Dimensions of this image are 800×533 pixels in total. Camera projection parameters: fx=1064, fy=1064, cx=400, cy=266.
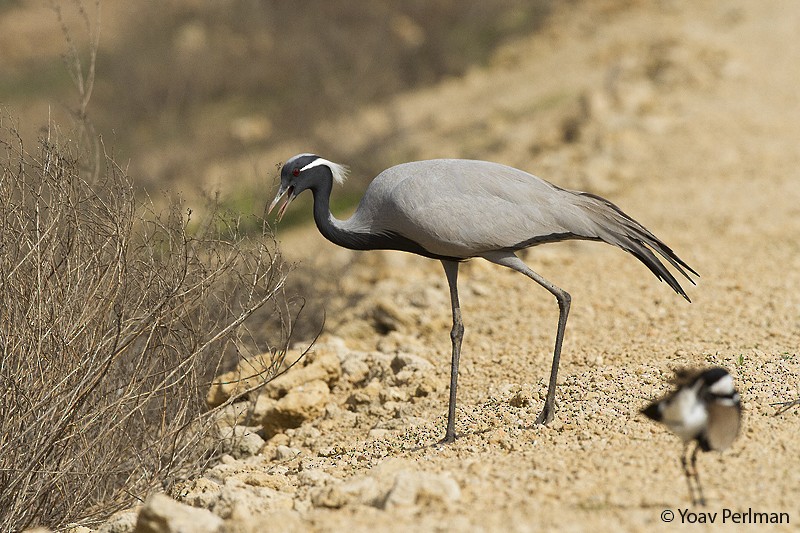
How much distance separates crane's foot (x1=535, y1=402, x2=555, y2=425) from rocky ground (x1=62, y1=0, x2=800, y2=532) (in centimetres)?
12

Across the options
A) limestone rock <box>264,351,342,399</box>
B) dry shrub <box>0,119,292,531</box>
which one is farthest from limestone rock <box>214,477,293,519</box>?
limestone rock <box>264,351,342,399</box>

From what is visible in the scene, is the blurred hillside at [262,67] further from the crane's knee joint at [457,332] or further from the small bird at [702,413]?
the small bird at [702,413]

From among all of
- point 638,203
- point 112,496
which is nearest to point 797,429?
point 112,496

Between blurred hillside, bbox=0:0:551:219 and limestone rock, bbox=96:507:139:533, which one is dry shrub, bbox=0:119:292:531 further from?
blurred hillside, bbox=0:0:551:219

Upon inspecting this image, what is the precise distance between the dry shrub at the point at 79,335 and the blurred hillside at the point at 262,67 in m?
11.5

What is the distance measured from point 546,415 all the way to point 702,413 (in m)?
1.53

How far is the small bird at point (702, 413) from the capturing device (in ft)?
14.1

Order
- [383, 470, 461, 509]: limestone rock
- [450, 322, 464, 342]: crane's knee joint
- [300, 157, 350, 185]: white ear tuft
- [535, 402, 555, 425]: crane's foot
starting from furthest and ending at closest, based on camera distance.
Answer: [300, 157, 350, 185]: white ear tuft < [450, 322, 464, 342]: crane's knee joint < [535, 402, 555, 425]: crane's foot < [383, 470, 461, 509]: limestone rock

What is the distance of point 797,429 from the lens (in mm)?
5102

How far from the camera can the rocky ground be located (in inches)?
177

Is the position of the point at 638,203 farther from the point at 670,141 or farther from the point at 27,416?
the point at 27,416

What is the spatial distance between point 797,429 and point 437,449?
1834 millimetres

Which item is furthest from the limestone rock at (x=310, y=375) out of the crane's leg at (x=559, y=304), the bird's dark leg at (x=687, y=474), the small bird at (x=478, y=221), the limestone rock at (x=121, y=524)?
the bird's dark leg at (x=687, y=474)

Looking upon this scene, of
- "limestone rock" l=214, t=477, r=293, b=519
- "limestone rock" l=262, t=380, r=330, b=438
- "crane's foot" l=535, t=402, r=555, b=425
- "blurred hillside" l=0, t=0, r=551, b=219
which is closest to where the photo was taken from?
"limestone rock" l=214, t=477, r=293, b=519
